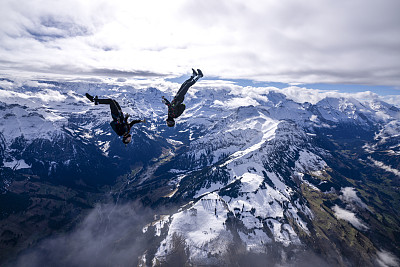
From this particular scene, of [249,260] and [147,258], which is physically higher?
[249,260]

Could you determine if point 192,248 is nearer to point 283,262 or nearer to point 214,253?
point 214,253

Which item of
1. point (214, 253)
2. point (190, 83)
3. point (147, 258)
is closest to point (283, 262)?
point (214, 253)

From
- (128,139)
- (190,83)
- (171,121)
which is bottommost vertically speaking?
(128,139)

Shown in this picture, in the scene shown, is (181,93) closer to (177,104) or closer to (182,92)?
(182,92)

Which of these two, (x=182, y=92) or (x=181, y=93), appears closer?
(x=181, y=93)

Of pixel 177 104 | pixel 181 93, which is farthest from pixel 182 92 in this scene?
pixel 177 104

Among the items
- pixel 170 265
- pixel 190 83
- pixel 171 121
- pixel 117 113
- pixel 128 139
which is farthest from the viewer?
pixel 170 265

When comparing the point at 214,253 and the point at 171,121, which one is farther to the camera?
the point at 214,253

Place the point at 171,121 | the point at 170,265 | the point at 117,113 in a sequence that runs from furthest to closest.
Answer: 1. the point at 170,265
2. the point at 171,121
3. the point at 117,113

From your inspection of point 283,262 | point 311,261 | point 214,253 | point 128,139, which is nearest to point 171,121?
point 128,139

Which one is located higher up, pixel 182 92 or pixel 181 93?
pixel 182 92
